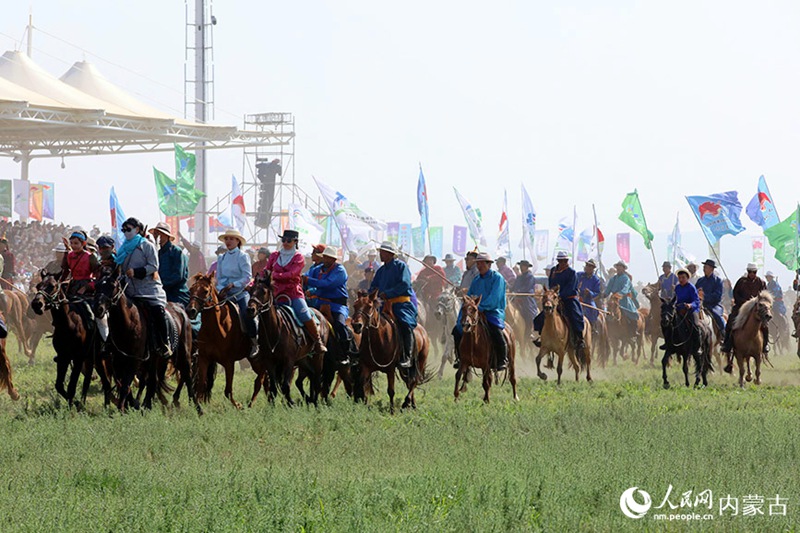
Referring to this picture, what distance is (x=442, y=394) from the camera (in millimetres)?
18219

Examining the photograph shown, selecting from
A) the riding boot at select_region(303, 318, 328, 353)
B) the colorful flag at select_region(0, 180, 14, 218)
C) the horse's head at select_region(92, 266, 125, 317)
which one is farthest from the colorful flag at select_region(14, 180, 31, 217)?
the horse's head at select_region(92, 266, 125, 317)

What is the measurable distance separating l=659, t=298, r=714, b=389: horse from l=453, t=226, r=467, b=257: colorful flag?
142 feet

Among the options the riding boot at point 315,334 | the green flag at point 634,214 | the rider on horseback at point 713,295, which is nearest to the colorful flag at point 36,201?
the green flag at point 634,214

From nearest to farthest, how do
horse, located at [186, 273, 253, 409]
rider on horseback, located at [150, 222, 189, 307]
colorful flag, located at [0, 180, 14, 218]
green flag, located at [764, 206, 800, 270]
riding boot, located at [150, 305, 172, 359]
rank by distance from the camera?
A: 1. riding boot, located at [150, 305, 172, 359]
2. horse, located at [186, 273, 253, 409]
3. rider on horseback, located at [150, 222, 189, 307]
4. green flag, located at [764, 206, 800, 270]
5. colorful flag, located at [0, 180, 14, 218]

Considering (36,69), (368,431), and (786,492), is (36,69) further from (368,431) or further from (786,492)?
(786,492)

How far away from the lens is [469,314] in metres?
16.1

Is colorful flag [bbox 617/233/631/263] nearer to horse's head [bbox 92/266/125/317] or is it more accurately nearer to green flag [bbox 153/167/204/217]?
green flag [bbox 153/167/204/217]

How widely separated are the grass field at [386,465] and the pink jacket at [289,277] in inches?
59.4

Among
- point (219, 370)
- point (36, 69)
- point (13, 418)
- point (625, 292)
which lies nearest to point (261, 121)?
point (36, 69)

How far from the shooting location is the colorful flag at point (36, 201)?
39844mm

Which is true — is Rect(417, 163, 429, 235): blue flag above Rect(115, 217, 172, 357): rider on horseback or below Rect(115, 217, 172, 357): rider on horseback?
above

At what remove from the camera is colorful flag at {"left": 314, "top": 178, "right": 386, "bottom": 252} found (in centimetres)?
3731

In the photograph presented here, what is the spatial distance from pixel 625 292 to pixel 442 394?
39.8ft

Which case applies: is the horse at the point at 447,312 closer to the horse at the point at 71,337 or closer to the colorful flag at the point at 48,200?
the horse at the point at 71,337
